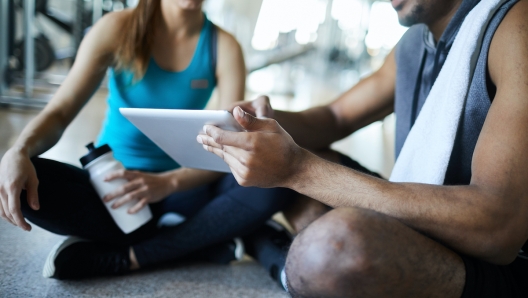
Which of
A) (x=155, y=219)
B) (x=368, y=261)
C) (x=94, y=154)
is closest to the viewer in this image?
(x=368, y=261)

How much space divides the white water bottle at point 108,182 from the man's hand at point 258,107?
10.7 inches

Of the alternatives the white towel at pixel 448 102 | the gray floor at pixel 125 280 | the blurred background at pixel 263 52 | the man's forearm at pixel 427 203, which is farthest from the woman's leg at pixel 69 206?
the blurred background at pixel 263 52

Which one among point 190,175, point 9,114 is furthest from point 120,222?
point 9,114

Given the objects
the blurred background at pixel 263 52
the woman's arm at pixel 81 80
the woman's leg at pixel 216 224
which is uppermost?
the woman's arm at pixel 81 80

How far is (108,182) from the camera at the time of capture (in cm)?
93

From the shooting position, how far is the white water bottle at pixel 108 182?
0.92 m

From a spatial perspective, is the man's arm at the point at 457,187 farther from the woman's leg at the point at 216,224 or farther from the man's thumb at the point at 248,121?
Answer: the woman's leg at the point at 216,224

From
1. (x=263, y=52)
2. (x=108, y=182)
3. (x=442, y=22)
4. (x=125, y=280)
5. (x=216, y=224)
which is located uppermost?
(x=442, y=22)

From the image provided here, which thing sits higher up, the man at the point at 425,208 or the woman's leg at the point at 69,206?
the man at the point at 425,208

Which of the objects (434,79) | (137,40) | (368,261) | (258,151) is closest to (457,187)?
(368,261)

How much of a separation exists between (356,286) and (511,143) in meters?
0.30

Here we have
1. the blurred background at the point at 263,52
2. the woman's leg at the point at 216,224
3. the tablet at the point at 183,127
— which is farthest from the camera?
the blurred background at the point at 263,52

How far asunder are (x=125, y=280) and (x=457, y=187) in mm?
706

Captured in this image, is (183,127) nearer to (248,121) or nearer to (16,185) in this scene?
(248,121)
